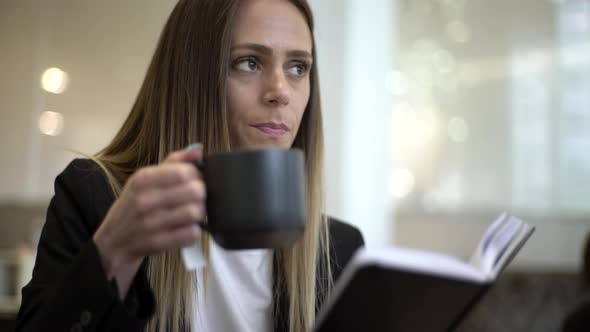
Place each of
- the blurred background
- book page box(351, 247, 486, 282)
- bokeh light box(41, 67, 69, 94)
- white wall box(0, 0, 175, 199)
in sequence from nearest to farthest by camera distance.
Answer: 1. book page box(351, 247, 486, 282)
2. white wall box(0, 0, 175, 199)
3. bokeh light box(41, 67, 69, 94)
4. the blurred background

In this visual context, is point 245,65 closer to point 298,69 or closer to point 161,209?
point 298,69

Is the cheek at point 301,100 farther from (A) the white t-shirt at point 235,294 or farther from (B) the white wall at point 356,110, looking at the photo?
(B) the white wall at point 356,110

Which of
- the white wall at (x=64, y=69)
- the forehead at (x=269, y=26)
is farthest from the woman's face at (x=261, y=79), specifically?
the white wall at (x=64, y=69)

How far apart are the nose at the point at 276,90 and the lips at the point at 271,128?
0.03m

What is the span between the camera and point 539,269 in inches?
126

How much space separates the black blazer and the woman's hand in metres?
0.05

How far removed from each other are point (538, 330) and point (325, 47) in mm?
1721

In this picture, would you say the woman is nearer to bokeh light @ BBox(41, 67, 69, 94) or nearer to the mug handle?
the mug handle

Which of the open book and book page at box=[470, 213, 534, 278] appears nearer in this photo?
the open book

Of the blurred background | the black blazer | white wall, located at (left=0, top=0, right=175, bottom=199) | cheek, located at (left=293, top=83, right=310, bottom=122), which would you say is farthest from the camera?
the blurred background

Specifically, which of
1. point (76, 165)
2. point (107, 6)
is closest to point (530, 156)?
point (107, 6)

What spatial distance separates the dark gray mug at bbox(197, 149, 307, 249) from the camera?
652 mm

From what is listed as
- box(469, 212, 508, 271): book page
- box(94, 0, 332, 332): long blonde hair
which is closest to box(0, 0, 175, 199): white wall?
box(94, 0, 332, 332): long blonde hair

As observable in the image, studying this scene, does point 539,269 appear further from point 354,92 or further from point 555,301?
point 354,92
